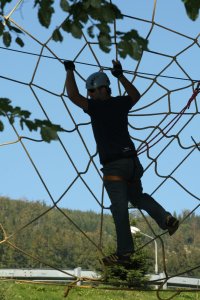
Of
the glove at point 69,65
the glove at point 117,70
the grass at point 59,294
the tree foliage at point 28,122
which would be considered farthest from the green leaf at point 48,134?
the grass at point 59,294

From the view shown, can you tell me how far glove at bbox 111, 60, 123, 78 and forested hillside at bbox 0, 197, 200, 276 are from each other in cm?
9385

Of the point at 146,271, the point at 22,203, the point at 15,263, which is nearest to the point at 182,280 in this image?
the point at 146,271

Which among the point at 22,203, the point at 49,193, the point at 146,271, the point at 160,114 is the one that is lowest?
the point at 49,193

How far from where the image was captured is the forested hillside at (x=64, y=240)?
11478 cm

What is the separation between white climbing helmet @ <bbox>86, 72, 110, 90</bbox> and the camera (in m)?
6.89

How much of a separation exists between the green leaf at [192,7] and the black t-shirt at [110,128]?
258 centimetres

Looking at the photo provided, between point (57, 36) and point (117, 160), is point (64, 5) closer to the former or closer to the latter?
point (57, 36)

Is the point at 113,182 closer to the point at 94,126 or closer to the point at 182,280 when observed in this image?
the point at 94,126

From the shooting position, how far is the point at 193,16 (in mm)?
4277

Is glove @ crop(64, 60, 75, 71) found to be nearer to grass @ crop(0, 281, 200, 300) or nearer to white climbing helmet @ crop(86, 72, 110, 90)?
white climbing helmet @ crop(86, 72, 110, 90)

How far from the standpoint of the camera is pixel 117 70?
7.18 m

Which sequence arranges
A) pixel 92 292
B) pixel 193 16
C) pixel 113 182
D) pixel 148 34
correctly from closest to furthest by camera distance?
pixel 193 16 < pixel 113 182 < pixel 148 34 < pixel 92 292

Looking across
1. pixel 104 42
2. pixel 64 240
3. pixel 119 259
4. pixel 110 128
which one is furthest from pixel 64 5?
pixel 64 240

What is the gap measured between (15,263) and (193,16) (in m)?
112
